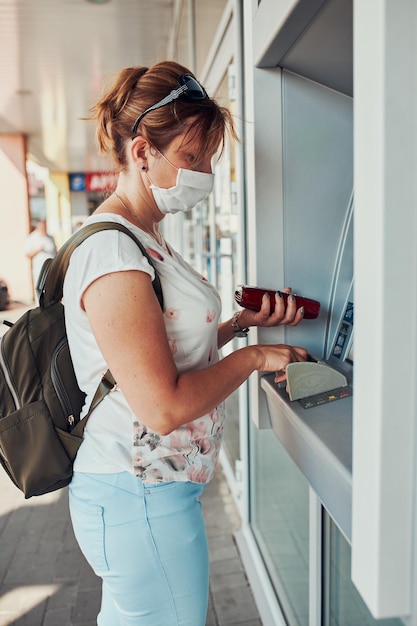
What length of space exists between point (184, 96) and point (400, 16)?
62 centimetres

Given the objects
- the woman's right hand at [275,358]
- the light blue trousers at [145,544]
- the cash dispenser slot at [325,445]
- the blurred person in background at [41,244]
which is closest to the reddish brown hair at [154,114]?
the woman's right hand at [275,358]

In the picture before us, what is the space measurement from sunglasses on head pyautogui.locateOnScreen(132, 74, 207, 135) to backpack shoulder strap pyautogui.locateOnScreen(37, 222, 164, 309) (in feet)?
0.75

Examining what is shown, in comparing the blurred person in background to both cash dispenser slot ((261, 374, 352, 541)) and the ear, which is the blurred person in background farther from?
cash dispenser slot ((261, 374, 352, 541))

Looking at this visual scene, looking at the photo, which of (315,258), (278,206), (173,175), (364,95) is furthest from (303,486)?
(364,95)

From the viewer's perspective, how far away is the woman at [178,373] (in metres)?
1.11

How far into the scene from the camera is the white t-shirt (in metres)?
1.10

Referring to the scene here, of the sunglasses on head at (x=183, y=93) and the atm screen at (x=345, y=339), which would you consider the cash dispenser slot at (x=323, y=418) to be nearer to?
the atm screen at (x=345, y=339)

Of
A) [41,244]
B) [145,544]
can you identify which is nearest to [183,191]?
[145,544]

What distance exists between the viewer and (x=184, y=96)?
111cm

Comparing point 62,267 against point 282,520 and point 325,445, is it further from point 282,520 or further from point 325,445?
point 282,520

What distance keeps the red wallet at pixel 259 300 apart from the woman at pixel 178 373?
8 centimetres

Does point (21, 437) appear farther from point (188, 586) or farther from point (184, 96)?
point (184, 96)

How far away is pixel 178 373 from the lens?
1.05 metres

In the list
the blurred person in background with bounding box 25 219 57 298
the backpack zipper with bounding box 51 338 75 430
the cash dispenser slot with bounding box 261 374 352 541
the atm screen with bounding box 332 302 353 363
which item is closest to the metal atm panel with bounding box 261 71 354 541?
the atm screen with bounding box 332 302 353 363
